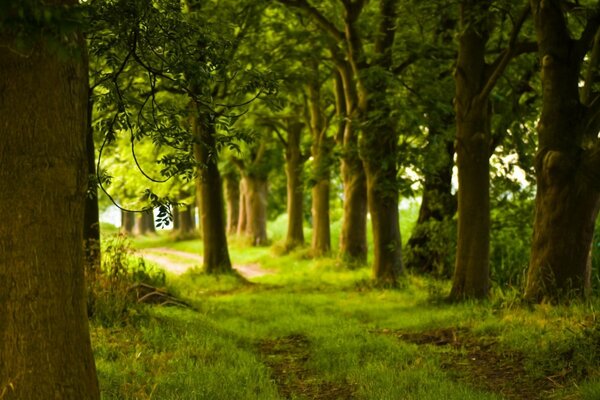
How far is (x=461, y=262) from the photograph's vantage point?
37.7ft

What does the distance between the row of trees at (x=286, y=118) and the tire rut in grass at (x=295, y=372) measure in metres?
2.34

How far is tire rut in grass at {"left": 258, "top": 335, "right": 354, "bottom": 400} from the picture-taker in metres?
6.22

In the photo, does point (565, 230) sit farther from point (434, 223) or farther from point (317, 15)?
point (317, 15)

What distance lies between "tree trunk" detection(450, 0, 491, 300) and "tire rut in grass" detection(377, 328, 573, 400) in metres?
2.44

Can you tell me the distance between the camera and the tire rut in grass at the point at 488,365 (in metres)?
6.02

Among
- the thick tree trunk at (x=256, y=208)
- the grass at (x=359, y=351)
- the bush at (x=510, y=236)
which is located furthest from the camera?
the thick tree trunk at (x=256, y=208)

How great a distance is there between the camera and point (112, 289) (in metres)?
9.12

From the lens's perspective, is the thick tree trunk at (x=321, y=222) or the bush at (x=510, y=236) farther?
the thick tree trunk at (x=321, y=222)

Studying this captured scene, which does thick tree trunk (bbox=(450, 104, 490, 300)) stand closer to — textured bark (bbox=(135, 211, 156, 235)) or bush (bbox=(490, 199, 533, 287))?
bush (bbox=(490, 199, 533, 287))

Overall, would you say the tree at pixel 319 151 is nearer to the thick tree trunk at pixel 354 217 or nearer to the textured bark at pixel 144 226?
the thick tree trunk at pixel 354 217

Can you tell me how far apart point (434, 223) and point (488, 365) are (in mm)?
8712

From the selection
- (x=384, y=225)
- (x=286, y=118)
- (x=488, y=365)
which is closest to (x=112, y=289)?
(x=488, y=365)

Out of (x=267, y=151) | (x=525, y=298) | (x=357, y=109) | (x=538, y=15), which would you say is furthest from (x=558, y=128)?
(x=267, y=151)

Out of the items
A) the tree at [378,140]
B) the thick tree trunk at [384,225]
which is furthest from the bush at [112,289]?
the thick tree trunk at [384,225]
